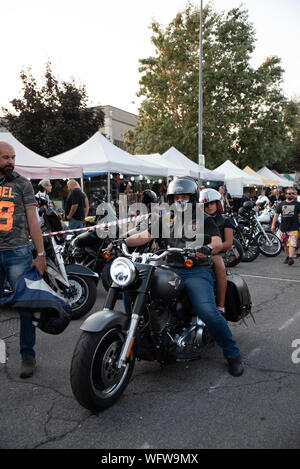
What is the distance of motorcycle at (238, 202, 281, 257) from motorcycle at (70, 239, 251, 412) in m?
7.36

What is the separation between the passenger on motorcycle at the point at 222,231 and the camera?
3.92 metres

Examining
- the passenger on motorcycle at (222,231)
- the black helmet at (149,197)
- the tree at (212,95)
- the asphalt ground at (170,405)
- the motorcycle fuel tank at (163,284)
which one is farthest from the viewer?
the tree at (212,95)

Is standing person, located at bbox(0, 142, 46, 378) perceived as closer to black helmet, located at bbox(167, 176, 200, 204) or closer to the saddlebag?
black helmet, located at bbox(167, 176, 200, 204)

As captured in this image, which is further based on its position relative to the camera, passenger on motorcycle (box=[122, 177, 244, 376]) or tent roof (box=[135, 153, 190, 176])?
tent roof (box=[135, 153, 190, 176])

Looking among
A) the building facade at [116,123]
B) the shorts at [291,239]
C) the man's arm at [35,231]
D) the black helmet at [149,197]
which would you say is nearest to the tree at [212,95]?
the shorts at [291,239]

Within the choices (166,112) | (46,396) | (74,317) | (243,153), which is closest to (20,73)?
(166,112)

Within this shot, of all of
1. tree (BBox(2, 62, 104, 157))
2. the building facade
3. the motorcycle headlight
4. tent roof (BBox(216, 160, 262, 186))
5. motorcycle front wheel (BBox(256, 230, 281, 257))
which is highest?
the building facade

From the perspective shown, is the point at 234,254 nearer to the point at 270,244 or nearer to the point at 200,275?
the point at 270,244

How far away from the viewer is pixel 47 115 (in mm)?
25672

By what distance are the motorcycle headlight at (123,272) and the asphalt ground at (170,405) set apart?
0.95 m

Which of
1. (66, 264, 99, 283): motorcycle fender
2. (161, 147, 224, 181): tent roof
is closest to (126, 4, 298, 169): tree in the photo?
(161, 147, 224, 181): tent roof

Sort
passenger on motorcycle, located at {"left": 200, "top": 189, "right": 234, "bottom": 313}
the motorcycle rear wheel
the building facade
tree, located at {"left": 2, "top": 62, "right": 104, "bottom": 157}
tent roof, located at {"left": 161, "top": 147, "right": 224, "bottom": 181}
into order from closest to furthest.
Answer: passenger on motorcycle, located at {"left": 200, "top": 189, "right": 234, "bottom": 313}
the motorcycle rear wheel
tent roof, located at {"left": 161, "top": 147, "right": 224, "bottom": 181}
tree, located at {"left": 2, "top": 62, "right": 104, "bottom": 157}
the building facade

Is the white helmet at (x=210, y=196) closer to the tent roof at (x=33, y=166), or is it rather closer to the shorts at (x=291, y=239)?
the shorts at (x=291, y=239)

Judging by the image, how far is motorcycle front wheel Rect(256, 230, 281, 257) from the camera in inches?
426
